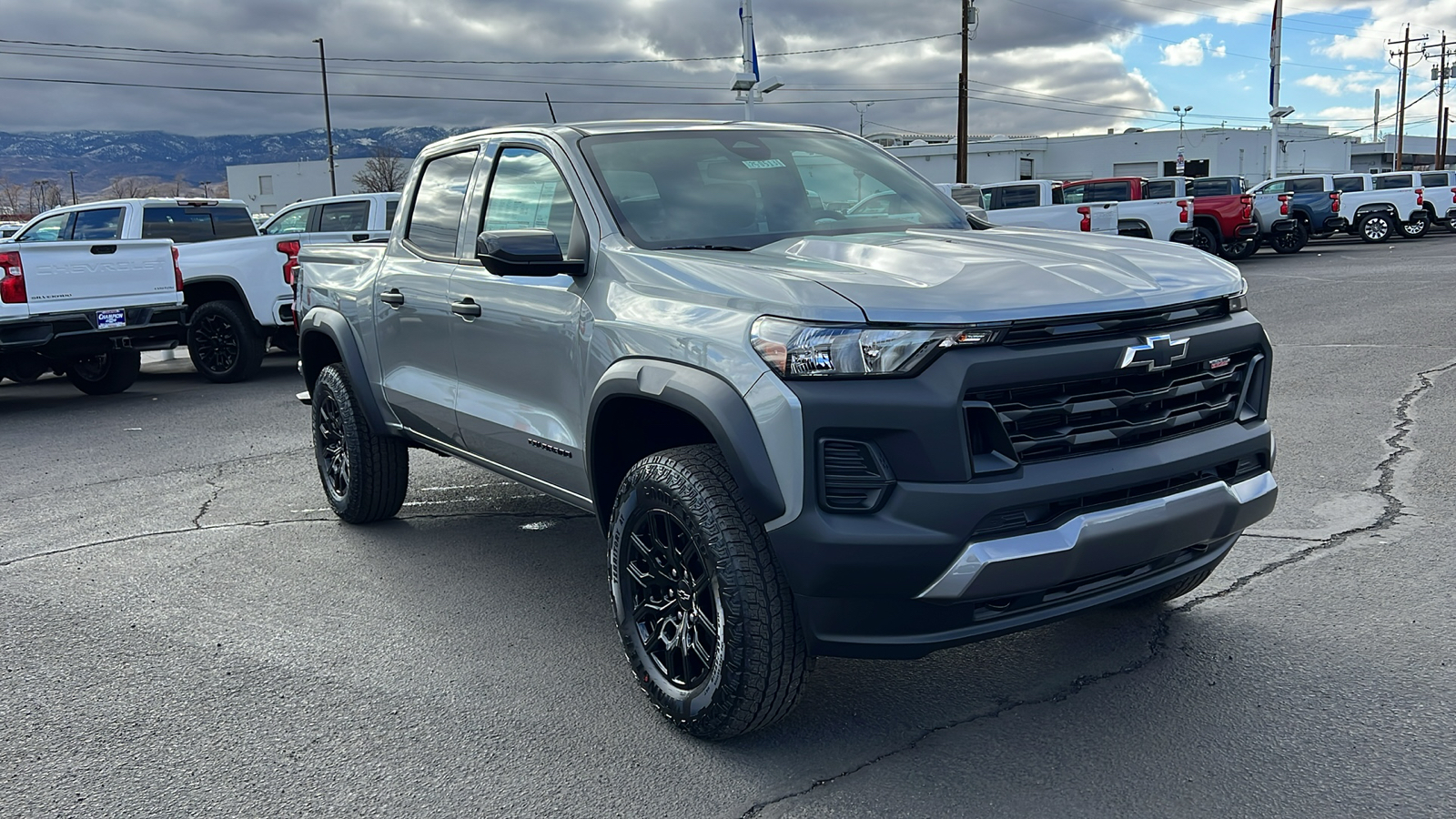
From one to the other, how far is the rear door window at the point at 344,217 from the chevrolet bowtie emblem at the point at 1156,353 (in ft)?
39.9

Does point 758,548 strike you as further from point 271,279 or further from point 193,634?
point 271,279

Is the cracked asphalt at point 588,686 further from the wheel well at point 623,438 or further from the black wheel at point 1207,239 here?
the black wheel at point 1207,239

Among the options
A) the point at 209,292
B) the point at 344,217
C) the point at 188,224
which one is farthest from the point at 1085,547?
the point at 188,224

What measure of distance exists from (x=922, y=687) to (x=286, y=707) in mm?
2050

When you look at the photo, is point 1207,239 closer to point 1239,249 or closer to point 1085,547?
point 1239,249

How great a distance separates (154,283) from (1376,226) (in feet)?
93.5

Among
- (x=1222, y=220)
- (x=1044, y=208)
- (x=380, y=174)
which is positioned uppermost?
(x=380, y=174)

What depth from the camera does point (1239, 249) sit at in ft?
83.4

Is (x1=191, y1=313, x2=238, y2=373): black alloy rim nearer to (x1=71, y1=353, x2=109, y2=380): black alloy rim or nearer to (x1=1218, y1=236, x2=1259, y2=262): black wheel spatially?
(x1=71, y1=353, x2=109, y2=380): black alloy rim

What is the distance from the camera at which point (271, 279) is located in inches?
474

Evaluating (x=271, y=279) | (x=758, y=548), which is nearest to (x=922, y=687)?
(x=758, y=548)

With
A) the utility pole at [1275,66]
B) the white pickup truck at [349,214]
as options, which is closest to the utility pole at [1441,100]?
the utility pole at [1275,66]

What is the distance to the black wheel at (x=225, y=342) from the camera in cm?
1190

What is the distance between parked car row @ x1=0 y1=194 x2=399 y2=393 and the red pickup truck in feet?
56.1
